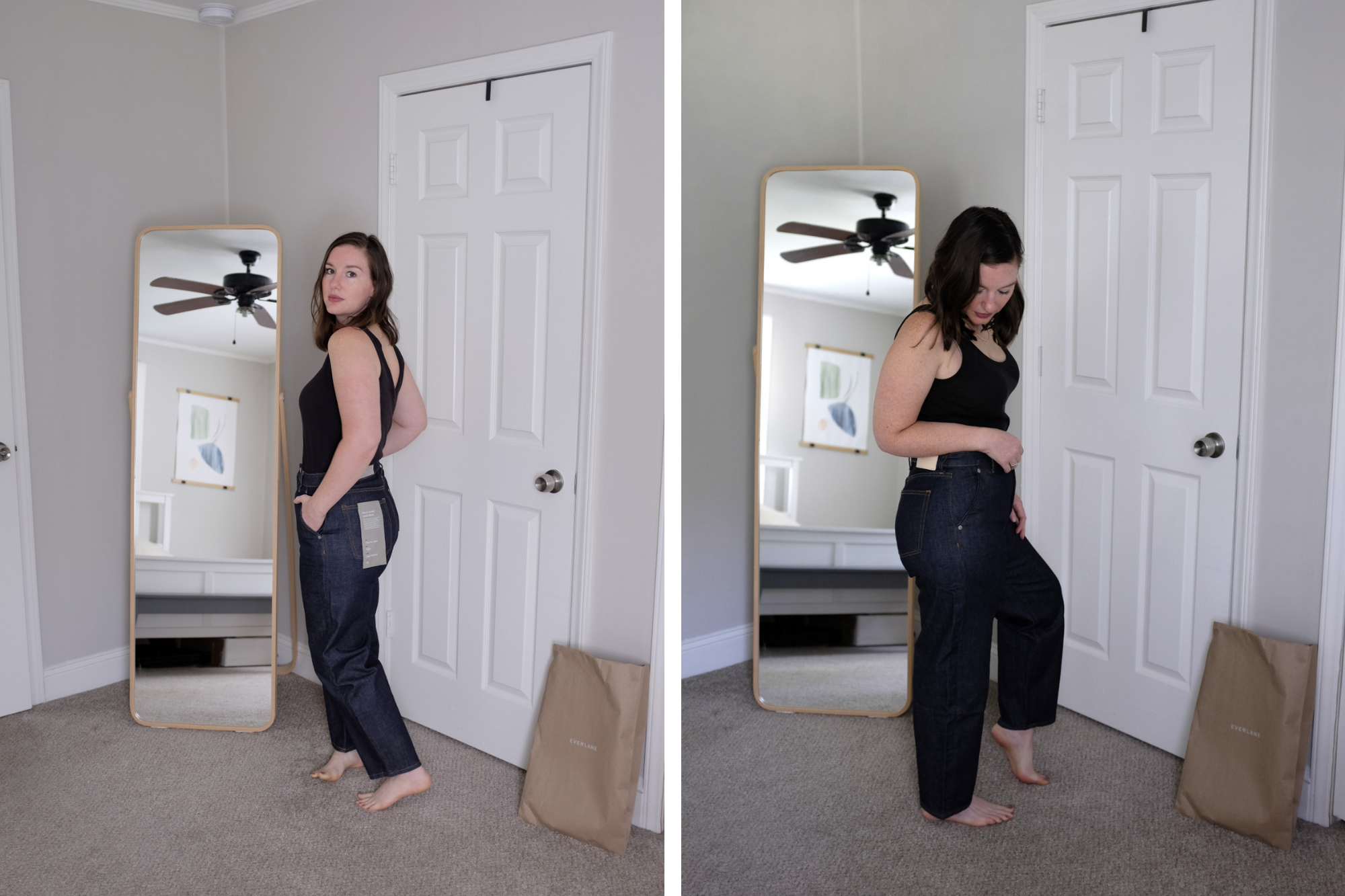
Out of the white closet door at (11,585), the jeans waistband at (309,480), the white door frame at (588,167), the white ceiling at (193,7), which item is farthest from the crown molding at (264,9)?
the white closet door at (11,585)

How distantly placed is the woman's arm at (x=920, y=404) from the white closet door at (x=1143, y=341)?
57 millimetres

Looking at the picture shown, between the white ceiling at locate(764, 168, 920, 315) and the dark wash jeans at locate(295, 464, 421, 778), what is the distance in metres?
0.78

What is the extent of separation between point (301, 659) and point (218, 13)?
4.15ft

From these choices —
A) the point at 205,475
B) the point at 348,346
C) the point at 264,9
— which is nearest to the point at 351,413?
the point at 348,346

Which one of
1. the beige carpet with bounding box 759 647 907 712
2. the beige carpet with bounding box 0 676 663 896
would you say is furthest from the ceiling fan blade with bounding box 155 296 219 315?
the beige carpet with bounding box 759 647 907 712

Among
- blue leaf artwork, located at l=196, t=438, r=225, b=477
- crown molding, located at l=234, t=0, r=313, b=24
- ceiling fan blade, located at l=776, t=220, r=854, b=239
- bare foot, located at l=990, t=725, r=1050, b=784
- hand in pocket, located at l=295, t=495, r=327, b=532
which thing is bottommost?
bare foot, located at l=990, t=725, r=1050, b=784

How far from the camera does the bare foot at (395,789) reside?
1362 millimetres

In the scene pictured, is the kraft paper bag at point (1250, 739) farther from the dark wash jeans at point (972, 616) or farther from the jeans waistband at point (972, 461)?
the jeans waistband at point (972, 461)

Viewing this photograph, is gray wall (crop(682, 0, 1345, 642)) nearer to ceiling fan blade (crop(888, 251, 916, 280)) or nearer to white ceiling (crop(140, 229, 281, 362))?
ceiling fan blade (crop(888, 251, 916, 280))

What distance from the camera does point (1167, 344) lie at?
803 millimetres

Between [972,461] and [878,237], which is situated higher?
[878,237]

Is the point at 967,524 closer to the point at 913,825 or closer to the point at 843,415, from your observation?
the point at 843,415

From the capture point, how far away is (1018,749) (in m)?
0.90

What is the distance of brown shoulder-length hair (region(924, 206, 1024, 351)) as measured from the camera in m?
0.81
